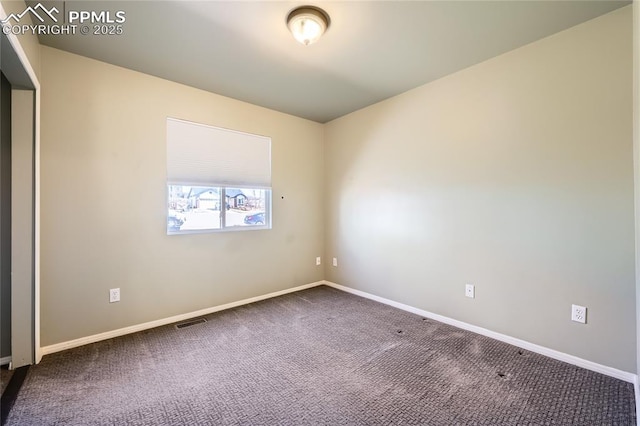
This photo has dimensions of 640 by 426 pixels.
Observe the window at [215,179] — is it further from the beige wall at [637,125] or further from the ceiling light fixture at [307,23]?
the beige wall at [637,125]

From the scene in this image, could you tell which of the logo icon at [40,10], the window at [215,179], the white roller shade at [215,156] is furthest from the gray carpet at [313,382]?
the logo icon at [40,10]

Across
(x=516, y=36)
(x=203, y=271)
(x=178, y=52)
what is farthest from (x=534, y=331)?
(x=178, y=52)

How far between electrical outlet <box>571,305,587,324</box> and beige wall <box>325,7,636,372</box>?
0.04 m

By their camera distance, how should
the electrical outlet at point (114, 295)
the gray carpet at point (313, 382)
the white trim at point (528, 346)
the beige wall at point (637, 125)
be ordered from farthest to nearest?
1. the electrical outlet at point (114, 295)
2. the white trim at point (528, 346)
3. the beige wall at point (637, 125)
4. the gray carpet at point (313, 382)

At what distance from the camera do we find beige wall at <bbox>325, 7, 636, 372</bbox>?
1921 millimetres

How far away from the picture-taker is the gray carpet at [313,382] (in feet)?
5.13

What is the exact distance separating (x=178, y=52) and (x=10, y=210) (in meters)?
1.74

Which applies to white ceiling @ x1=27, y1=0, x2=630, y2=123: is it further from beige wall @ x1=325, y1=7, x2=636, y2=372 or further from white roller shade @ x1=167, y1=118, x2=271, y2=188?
white roller shade @ x1=167, y1=118, x2=271, y2=188

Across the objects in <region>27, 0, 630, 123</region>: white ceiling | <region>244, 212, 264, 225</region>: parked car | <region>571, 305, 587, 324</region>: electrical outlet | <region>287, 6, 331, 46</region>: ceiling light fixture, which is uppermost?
<region>27, 0, 630, 123</region>: white ceiling

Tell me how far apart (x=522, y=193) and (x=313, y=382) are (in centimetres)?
225

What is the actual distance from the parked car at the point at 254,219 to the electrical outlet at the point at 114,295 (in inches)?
58.3

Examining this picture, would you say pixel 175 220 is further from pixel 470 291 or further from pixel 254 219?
pixel 470 291

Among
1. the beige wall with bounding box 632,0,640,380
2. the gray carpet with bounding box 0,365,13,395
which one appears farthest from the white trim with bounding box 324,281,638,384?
the gray carpet with bounding box 0,365,13,395

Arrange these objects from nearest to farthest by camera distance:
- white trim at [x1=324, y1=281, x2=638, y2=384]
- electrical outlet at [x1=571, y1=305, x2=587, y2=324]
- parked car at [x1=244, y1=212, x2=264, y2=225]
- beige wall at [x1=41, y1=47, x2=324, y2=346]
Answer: white trim at [x1=324, y1=281, x2=638, y2=384] < electrical outlet at [x1=571, y1=305, x2=587, y2=324] < beige wall at [x1=41, y1=47, x2=324, y2=346] < parked car at [x1=244, y1=212, x2=264, y2=225]
